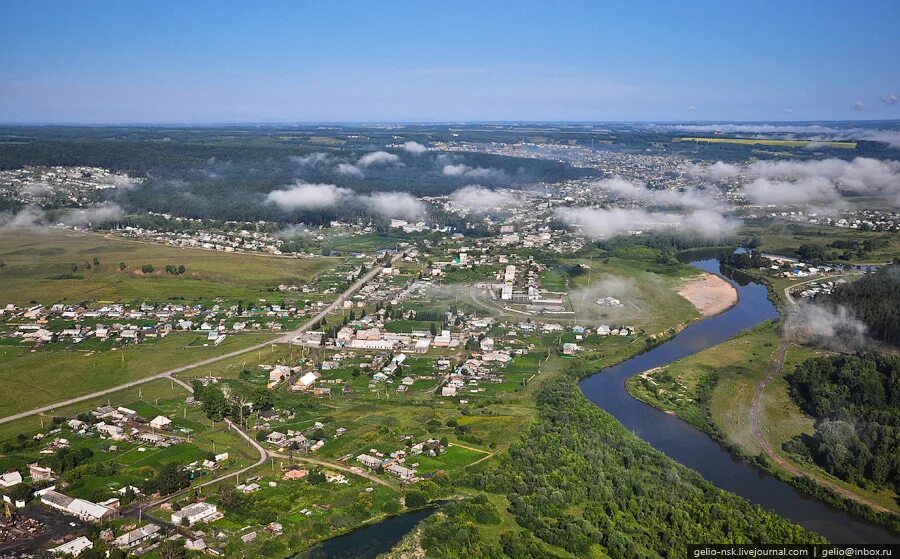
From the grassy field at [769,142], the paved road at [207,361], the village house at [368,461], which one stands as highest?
the grassy field at [769,142]

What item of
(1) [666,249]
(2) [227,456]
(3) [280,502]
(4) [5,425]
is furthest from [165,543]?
(1) [666,249]

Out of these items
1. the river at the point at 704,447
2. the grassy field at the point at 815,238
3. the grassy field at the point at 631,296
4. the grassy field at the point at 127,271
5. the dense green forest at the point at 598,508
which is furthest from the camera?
the grassy field at the point at 815,238

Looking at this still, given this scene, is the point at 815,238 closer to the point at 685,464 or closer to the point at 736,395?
the point at 736,395

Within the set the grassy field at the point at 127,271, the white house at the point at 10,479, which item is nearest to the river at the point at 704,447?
the white house at the point at 10,479

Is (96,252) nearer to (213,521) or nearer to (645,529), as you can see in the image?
(213,521)

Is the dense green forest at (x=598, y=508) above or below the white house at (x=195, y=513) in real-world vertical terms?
below

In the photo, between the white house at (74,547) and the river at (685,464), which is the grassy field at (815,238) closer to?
the river at (685,464)

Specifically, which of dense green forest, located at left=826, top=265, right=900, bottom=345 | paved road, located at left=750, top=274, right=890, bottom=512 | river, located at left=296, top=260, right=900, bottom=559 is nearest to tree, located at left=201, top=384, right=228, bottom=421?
river, located at left=296, top=260, right=900, bottom=559
